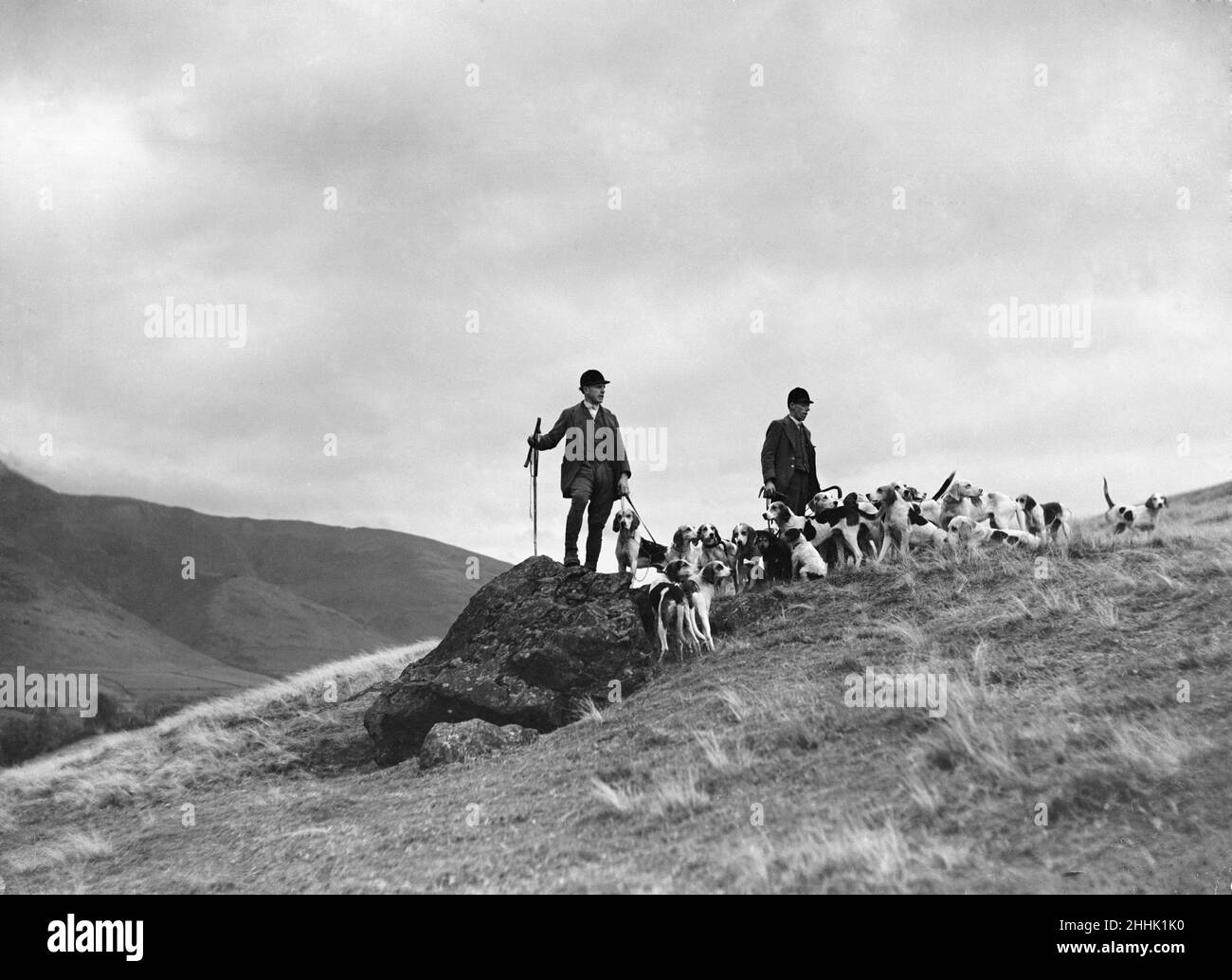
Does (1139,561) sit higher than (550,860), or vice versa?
(1139,561)

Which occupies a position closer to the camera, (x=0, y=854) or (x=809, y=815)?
(x=809, y=815)

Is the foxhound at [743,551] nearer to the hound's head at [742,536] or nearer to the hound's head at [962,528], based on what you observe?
the hound's head at [742,536]

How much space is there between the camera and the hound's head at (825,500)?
1678 centimetres

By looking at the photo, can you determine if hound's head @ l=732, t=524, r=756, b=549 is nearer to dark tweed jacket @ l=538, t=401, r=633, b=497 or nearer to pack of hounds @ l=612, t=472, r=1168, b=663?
pack of hounds @ l=612, t=472, r=1168, b=663

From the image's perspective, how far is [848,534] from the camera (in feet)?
54.3

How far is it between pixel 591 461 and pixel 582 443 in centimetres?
31

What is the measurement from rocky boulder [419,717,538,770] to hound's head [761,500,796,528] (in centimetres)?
528

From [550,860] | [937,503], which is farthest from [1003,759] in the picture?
[937,503]

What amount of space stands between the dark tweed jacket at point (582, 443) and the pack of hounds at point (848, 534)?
33.8 inches

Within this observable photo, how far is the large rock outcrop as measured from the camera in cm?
1417
